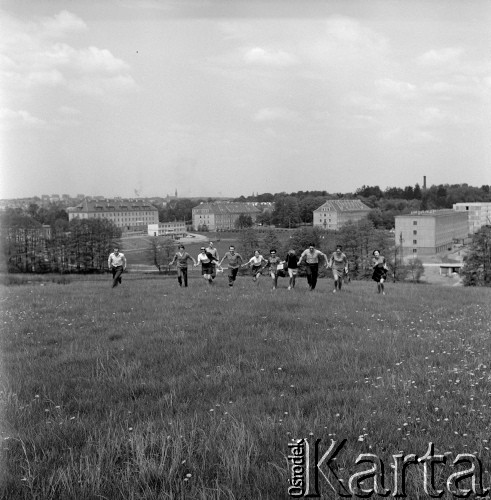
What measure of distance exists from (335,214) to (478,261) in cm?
11701

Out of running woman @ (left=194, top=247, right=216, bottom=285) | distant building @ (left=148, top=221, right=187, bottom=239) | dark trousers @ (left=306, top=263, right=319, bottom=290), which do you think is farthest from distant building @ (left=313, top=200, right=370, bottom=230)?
dark trousers @ (left=306, top=263, right=319, bottom=290)

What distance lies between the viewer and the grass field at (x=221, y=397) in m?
5.40

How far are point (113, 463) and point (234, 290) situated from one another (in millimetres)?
16000

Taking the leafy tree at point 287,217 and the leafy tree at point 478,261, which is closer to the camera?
the leafy tree at point 478,261

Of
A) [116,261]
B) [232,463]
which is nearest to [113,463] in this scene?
[232,463]

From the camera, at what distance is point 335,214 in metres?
181

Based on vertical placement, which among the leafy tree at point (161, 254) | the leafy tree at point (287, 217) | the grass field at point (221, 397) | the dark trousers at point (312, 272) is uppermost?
the leafy tree at point (287, 217)

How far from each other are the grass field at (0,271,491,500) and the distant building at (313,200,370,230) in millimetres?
167288

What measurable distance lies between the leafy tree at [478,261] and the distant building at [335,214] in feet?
369

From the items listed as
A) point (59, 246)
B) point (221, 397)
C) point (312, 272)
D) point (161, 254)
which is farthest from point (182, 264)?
point (59, 246)

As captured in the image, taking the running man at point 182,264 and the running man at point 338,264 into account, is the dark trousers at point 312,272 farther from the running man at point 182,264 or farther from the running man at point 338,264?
the running man at point 182,264

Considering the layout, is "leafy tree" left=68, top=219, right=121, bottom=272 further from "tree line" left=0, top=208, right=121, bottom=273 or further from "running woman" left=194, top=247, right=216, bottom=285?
"running woman" left=194, top=247, right=216, bottom=285

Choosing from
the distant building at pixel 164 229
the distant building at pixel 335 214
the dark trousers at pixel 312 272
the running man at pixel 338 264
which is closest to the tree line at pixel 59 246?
the dark trousers at pixel 312 272

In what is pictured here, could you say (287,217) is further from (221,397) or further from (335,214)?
(221,397)
